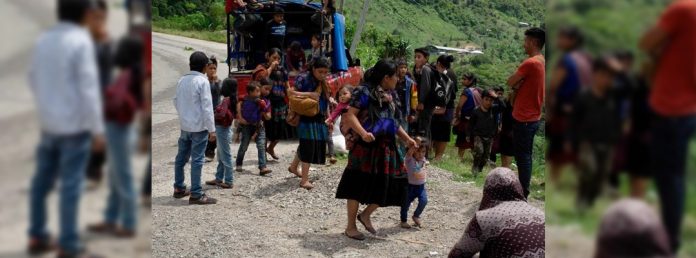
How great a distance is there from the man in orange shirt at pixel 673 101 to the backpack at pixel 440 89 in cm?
772

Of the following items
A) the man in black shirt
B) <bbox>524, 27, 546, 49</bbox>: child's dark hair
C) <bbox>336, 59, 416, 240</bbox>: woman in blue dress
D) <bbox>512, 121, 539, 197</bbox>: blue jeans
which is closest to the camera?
<bbox>524, 27, 546, 49</bbox>: child's dark hair

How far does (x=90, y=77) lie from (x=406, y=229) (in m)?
5.90

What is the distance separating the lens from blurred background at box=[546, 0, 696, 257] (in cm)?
90

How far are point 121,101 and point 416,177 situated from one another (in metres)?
5.48

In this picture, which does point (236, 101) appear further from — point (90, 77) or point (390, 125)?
point (90, 77)

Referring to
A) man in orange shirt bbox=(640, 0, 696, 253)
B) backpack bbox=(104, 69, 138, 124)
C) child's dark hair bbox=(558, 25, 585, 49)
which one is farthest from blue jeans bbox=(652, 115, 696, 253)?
backpack bbox=(104, 69, 138, 124)

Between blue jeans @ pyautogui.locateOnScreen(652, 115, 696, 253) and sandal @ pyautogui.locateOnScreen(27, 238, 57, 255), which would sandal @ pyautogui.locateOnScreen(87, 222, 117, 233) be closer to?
sandal @ pyautogui.locateOnScreen(27, 238, 57, 255)

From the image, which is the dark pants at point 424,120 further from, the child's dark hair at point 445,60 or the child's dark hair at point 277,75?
the child's dark hair at point 277,75

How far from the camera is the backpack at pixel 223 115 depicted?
24.0ft

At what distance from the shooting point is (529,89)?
369cm

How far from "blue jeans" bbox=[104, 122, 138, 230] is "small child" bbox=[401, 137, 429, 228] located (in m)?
4.92

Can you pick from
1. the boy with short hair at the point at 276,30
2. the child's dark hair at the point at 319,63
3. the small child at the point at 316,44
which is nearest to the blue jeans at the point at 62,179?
the child's dark hair at the point at 319,63

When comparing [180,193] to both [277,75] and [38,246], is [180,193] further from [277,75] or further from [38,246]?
[38,246]

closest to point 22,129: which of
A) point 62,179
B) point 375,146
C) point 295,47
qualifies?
point 62,179
